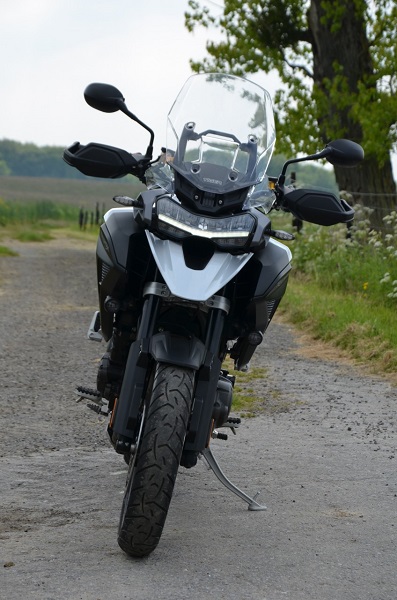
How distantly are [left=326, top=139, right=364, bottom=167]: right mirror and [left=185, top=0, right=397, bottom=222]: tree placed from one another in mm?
13348

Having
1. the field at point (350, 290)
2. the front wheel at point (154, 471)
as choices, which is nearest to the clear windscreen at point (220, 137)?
the front wheel at point (154, 471)

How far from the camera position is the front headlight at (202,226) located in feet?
14.8

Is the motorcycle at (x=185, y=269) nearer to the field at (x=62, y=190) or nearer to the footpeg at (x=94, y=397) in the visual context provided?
the footpeg at (x=94, y=397)

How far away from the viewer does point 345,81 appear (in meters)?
19.4

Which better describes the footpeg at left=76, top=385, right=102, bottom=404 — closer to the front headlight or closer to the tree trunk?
the front headlight

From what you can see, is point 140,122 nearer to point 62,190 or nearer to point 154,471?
point 154,471

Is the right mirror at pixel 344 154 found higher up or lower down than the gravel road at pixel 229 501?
higher up

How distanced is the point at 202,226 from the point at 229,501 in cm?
151

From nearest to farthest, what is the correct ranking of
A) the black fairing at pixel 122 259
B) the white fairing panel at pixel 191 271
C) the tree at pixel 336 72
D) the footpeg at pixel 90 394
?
the white fairing panel at pixel 191 271 → the black fairing at pixel 122 259 → the footpeg at pixel 90 394 → the tree at pixel 336 72

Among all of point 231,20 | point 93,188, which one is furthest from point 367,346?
point 93,188

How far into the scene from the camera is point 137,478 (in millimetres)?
4289

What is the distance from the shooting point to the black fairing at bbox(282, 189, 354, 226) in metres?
5.01

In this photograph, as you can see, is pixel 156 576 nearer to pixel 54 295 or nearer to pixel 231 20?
pixel 54 295

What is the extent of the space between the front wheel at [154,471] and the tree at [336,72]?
568 inches
